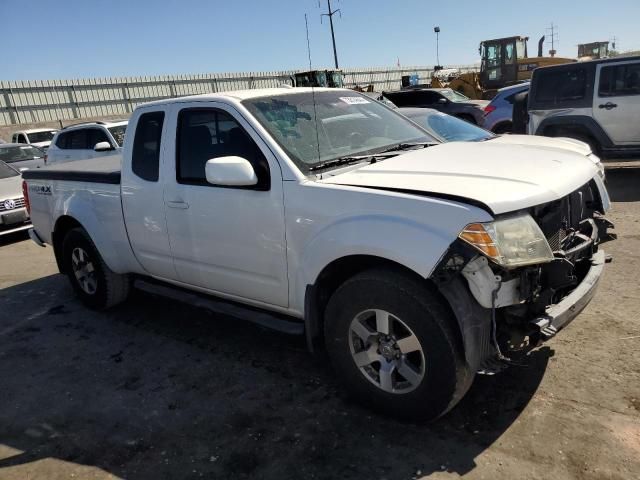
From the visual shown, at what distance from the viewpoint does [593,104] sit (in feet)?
28.4

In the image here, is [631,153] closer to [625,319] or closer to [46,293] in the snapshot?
[625,319]

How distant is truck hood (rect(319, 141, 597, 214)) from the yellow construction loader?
21.1 m

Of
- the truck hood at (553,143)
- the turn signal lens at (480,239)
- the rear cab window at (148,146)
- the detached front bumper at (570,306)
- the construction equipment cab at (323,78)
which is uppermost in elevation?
the construction equipment cab at (323,78)

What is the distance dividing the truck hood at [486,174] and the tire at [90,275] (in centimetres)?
276

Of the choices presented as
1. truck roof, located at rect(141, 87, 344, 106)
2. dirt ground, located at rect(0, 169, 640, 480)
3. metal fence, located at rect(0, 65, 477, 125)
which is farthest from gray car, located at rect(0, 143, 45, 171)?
metal fence, located at rect(0, 65, 477, 125)

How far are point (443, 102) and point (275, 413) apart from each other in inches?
529

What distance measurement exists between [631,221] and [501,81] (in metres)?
19.8

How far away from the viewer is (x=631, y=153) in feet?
27.8

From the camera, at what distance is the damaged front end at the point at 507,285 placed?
2.44 m

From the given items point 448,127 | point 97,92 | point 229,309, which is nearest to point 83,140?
point 448,127

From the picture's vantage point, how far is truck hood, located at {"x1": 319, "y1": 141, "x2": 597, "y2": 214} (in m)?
2.55

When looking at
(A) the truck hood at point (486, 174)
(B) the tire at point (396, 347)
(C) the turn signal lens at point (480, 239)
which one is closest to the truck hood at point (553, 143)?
(A) the truck hood at point (486, 174)

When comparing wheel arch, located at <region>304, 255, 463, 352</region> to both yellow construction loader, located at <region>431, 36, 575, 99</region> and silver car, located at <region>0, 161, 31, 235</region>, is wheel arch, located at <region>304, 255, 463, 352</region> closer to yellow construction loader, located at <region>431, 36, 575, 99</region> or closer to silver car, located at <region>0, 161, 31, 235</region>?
silver car, located at <region>0, 161, 31, 235</region>

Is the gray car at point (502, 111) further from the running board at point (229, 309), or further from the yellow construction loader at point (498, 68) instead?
the yellow construction loader at point (498, 68)
